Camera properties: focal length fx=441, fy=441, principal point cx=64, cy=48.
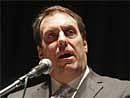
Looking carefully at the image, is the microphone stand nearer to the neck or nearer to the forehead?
the neck

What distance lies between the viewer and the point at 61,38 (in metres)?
2.66

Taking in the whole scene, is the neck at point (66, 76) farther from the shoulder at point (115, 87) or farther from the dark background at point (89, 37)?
the dark background at point (89, 37)

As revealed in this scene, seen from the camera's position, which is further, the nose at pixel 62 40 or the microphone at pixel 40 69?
the nose at pixel 62 40

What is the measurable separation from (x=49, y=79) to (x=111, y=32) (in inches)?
36.0

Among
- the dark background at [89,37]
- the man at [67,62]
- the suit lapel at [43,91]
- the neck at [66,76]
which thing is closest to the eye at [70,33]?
the man at [67,62]

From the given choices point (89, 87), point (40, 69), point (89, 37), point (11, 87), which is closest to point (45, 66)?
point (40, 69)

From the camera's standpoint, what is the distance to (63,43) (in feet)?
8.65

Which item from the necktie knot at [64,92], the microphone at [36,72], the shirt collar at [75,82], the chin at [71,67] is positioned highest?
the microphone at [36,72]

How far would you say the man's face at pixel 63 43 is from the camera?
104 inches

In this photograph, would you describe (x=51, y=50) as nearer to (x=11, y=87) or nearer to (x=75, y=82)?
(x=75, y=82)

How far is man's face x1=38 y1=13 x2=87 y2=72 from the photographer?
2643mm

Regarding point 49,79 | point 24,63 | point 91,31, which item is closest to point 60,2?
point 91,31

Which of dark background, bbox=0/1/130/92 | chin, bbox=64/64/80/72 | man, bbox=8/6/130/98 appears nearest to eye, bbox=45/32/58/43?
man, bbox=8/6/130/98

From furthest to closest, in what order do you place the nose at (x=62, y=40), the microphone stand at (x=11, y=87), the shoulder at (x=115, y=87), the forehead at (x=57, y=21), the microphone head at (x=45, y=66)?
the forehead at (x=57, y=21)
the nose at (x=62, y=40)
the shoulder at (x=115, y=87)
the microphone head at (x=45, y=66)
the microphone stand at (x=11, y=87)
